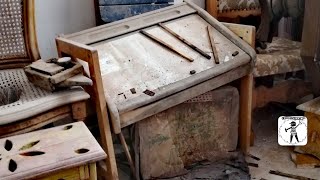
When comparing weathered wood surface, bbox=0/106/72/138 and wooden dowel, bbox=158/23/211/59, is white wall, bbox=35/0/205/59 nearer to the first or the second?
wooden dowel, bbox=158/23/211/59

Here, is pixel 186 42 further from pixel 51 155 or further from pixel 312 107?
pixel 51 155

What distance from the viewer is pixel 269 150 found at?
8.99 feet

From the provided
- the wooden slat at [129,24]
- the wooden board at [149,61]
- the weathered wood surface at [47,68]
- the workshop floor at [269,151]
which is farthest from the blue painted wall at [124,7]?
the workshop floor at [269,151]

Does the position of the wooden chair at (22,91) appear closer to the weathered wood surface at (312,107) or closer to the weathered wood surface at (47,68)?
the weathered wood surface at (47,68)

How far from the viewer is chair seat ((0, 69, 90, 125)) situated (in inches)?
71.7

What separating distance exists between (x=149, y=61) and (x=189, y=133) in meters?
0.49

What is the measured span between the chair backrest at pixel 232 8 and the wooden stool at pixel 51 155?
1585 mm

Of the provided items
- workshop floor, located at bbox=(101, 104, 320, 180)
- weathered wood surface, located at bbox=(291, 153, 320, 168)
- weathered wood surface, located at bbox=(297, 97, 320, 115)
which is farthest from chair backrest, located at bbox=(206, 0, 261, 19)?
weathered wood surface, located at bbox=(291, 153, 320, 168)

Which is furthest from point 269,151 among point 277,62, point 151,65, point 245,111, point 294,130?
point 151,65

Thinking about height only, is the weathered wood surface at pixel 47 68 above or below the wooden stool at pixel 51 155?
above

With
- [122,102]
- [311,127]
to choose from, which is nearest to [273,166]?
[311,127]

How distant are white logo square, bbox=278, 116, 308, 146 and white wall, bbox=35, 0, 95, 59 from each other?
1.39 metres

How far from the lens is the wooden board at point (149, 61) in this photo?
217 cm

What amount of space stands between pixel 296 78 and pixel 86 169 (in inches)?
74.2
